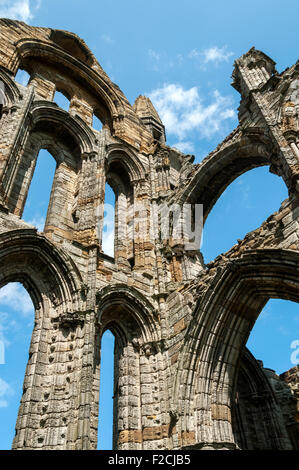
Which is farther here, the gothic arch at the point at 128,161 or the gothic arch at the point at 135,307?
the gothic arch at the point at 128,161

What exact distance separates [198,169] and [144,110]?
6.08 metres

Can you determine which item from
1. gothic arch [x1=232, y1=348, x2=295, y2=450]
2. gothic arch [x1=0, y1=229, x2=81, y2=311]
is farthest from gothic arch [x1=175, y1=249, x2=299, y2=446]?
gothic arch [x1=0, y1=229, x2=81, y2=311]

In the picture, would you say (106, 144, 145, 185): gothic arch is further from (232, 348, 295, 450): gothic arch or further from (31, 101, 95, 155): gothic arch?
(232, 348, 295, 450): gothic arch

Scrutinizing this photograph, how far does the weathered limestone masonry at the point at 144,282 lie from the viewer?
7.06 meters

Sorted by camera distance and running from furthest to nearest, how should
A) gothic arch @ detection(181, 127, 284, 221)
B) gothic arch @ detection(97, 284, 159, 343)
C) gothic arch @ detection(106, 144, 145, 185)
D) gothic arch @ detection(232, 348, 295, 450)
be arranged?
gothic arch @ detection(106, 144, 145, 185)
gothic arch @ detection(181, 127, 284, 221)
gothic arch @ detection(232, 348, 295, 450)
gothic arch @ detection(97, 284, 159, 343)

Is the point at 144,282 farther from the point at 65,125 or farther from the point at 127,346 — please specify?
the point at 65,125

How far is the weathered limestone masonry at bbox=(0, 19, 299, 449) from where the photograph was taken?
278 inches

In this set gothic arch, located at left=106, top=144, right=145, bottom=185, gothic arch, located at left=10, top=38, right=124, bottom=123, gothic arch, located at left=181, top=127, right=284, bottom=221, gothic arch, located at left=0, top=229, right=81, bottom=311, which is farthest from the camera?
gothic arch, located at left=10, top=38, right=124, bottom=123

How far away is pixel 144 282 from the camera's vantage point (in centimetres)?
962

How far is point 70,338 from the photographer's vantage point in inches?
295

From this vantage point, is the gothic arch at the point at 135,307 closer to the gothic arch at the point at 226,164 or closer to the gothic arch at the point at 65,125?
the gothic arch at the point at 226,164

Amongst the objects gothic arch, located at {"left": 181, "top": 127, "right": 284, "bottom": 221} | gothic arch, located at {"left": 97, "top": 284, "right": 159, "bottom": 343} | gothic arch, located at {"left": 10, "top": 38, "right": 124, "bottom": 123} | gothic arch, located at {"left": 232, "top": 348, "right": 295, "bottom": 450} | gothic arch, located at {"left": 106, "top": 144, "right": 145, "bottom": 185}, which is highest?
gothic arch, located at {"left": 10, "top": 38, "right": 124, "bottom": 123}

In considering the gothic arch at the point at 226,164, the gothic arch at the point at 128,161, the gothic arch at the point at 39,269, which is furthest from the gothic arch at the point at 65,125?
the gothic arch at the point at 39,269
